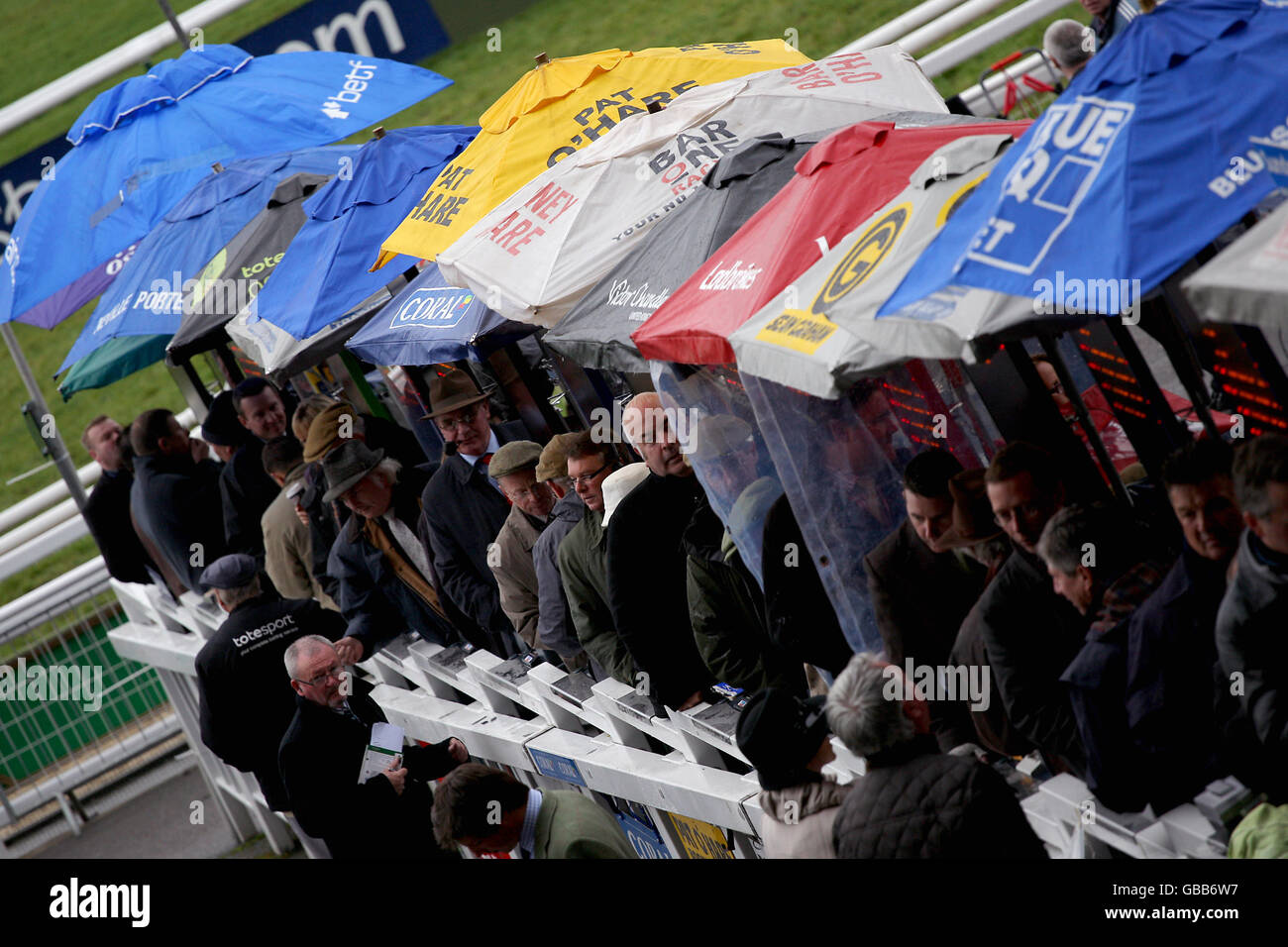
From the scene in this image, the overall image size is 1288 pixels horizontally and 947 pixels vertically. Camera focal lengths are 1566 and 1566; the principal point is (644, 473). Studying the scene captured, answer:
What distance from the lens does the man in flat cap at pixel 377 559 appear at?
315 inches

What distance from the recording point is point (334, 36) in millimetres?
18484

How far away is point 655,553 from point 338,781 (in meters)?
2.05

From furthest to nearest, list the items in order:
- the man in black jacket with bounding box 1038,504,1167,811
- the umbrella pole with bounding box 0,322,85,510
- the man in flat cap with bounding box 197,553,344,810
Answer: the umbrella pole with bounding box 0,322,85,510 < the man in flat cap with bounding box 197,553,344,810 < the man in black jacket with bounding box 1038,504,1167,811

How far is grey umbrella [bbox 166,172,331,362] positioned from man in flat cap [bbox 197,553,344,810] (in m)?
1.91

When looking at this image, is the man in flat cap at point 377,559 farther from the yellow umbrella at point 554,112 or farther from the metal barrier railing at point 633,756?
the yellow umbrella at point 554,112

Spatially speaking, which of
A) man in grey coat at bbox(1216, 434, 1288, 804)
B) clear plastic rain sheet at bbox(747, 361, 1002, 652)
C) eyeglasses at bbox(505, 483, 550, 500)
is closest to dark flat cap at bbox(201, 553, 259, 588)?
eyeglasses at bbox(505, 483, 550, 500)

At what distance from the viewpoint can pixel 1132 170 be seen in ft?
13.1

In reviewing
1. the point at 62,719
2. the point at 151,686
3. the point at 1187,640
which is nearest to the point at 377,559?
the point at 1187,640

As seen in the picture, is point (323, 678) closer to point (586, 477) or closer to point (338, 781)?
point (338, 781)

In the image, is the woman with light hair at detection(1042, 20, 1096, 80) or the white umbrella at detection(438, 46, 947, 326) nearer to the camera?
the white umbrella at detection(438, 46, 947, 326)

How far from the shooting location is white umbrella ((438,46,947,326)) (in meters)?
6.77

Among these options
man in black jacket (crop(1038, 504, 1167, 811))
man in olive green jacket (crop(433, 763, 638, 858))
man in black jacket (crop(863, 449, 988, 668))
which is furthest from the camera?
man in olive green jacket (crop(433, 763, 638, 858))

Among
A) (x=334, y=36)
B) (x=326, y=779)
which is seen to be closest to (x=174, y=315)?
(x=326, y=779)

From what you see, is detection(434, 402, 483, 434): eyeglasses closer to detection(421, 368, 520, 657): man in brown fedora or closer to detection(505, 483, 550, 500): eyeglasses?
detection(421, 368, 520, 657): man in brown fedora
